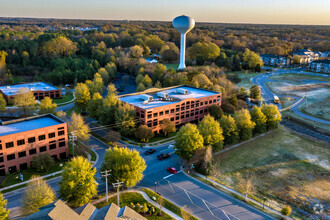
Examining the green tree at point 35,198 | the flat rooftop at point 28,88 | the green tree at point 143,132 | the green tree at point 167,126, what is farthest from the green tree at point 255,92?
the green tree at point 35,198

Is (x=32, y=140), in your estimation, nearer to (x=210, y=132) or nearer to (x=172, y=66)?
(x=210, y=132)

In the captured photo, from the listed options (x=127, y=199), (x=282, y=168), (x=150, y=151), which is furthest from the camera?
(x=150, y=151)

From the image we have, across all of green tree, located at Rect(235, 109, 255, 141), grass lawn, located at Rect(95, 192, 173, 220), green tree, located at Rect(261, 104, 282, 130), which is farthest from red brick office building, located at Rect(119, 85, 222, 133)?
grass lawn, located at Rect(95, 192, 173, 220)

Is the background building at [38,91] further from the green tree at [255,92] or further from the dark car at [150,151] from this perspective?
the green tree at [255,92]

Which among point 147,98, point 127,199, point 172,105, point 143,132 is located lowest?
point 127,199

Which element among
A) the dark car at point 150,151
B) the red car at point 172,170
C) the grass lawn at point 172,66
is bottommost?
the red car at point 172,170

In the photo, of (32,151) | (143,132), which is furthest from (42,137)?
(143,132)

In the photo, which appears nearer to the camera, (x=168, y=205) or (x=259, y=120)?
(x=168, y=205)

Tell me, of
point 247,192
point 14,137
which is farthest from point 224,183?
point 14,137
